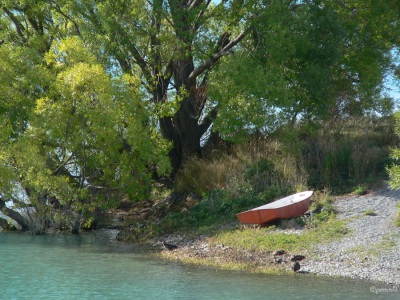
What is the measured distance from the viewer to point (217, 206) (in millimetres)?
19234

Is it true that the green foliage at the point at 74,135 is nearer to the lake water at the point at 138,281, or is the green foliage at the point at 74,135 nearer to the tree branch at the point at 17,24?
the lake water at the point at 138,281

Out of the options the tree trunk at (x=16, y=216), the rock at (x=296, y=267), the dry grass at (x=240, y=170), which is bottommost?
the rock at (x=296, y=267)

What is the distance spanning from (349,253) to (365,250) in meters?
0.36

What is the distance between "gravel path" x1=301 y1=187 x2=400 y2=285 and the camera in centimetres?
1267

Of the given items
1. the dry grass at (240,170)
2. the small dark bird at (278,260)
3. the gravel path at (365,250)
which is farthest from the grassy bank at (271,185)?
the gravel path at (365,250)

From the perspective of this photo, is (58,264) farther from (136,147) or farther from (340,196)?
(340,196)

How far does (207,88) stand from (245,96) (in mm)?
1696

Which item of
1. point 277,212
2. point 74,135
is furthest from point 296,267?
point 74,135

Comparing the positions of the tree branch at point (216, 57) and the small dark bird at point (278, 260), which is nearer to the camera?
the small dark bird at point (278, 260)

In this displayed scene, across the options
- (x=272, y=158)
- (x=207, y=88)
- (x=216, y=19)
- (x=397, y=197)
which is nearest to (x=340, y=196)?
(x=397, y=197)

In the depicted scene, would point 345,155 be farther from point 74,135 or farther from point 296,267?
point 74,135

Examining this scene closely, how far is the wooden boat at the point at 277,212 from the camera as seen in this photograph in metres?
16.4

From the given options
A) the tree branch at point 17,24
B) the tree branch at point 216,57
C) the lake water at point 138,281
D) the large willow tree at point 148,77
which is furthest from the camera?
the tree branch at point 17,24

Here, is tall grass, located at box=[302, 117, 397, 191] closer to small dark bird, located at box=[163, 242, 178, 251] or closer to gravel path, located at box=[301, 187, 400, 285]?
gravel path, located at box=[301, 187, 400, 285]
